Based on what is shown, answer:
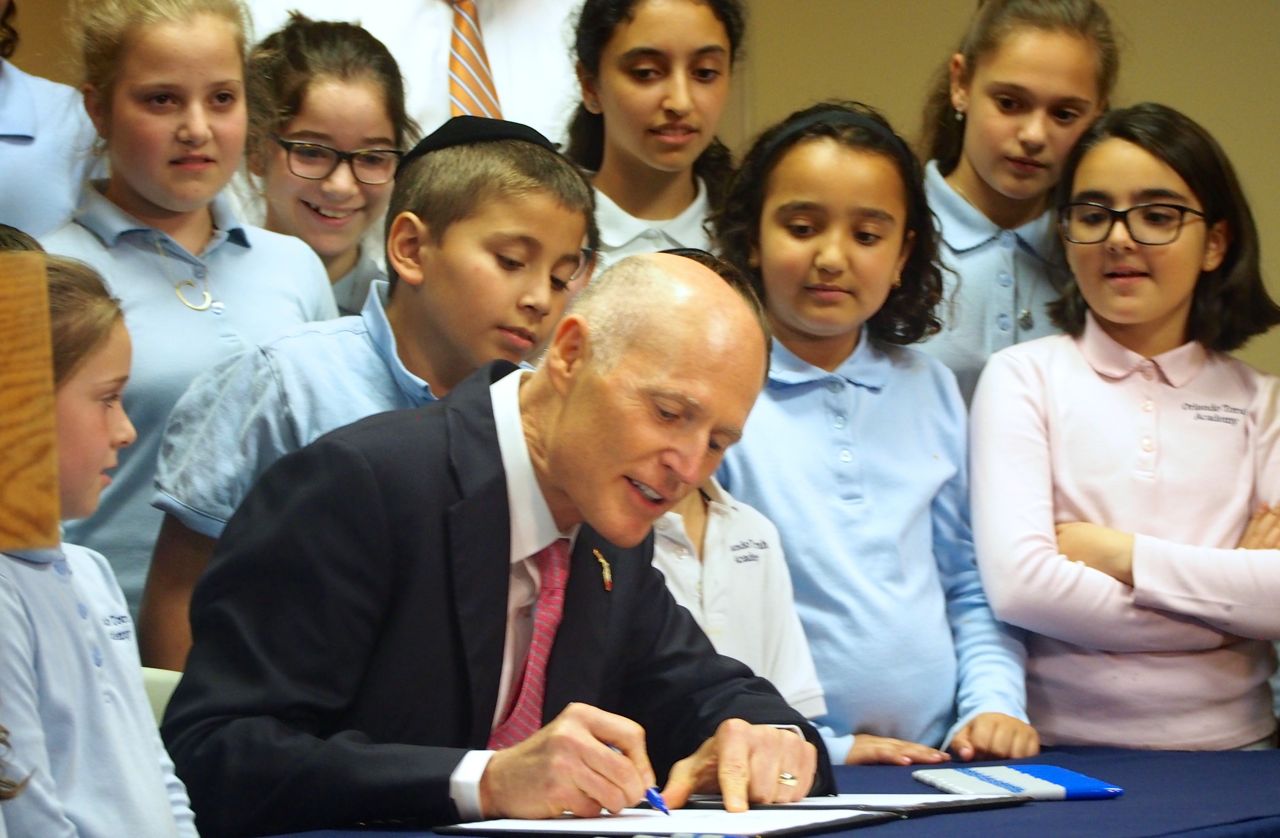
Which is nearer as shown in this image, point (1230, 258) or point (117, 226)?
point (117, 226)

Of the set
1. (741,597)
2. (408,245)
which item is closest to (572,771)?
(741,597)

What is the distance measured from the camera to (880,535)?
101 inches

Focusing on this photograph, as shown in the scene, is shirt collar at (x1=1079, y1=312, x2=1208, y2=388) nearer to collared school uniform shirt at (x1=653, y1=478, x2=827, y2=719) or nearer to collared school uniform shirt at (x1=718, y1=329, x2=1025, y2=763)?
collared school uniform shirt at (x1=718, y1=329, x2=1025, y2=763)

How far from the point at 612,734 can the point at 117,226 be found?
126cm

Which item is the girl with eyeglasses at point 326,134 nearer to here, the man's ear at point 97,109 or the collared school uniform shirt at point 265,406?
the man's ear at point 97,109

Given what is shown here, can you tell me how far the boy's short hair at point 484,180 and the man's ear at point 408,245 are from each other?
1 centimetres

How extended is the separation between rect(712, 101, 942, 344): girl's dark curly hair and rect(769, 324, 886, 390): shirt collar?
77 millimetres

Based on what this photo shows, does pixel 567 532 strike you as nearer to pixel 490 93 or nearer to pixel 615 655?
pixel 615 655

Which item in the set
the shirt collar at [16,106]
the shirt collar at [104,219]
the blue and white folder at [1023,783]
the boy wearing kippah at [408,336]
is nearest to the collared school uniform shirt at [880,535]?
the blue and white folder at [1023,783]

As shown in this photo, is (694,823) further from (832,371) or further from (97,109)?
(97,109)

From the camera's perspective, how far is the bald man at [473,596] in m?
1.64

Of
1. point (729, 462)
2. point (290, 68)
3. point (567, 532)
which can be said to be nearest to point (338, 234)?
point (290, 68)

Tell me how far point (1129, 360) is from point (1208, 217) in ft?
0.92

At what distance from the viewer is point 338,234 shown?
9.37 ft
